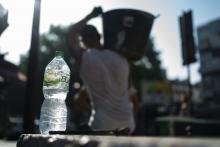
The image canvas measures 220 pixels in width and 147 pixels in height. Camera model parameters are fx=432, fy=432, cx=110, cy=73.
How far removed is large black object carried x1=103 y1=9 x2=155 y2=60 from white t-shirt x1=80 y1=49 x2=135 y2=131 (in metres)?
0.21

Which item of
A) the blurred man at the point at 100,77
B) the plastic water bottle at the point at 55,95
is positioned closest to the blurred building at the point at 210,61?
the blurred man at the point at 100,77

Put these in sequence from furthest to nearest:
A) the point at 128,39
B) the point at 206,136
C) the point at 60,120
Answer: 1. the point at 128,39
2. the point at 60,120
3. the point at 206,136

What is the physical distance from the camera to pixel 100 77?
3.33m

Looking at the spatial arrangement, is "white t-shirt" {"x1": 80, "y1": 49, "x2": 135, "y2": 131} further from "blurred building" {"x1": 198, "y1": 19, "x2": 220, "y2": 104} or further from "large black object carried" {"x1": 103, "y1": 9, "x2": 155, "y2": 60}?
"blurred building" {"x1": 198, "y1": 19, "x2": 220, "y2": 104}

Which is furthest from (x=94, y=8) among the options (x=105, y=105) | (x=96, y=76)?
(x=105, y=105)

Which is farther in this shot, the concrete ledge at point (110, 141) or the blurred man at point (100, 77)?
the blurred man at point (100, 77)

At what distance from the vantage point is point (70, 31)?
135 inches

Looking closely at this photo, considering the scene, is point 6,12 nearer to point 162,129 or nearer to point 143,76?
point 162,129

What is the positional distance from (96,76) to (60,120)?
3.23 feet

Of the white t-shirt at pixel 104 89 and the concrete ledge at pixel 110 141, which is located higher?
the white t-shirt at pixel 104 89

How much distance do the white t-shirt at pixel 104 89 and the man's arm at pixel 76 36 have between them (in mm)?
75

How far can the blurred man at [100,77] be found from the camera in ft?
10.8

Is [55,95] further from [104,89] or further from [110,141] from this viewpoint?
[110,141]

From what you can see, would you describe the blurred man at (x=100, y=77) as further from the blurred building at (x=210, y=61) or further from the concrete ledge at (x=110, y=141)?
the blurred building at (x=210, y=61)
